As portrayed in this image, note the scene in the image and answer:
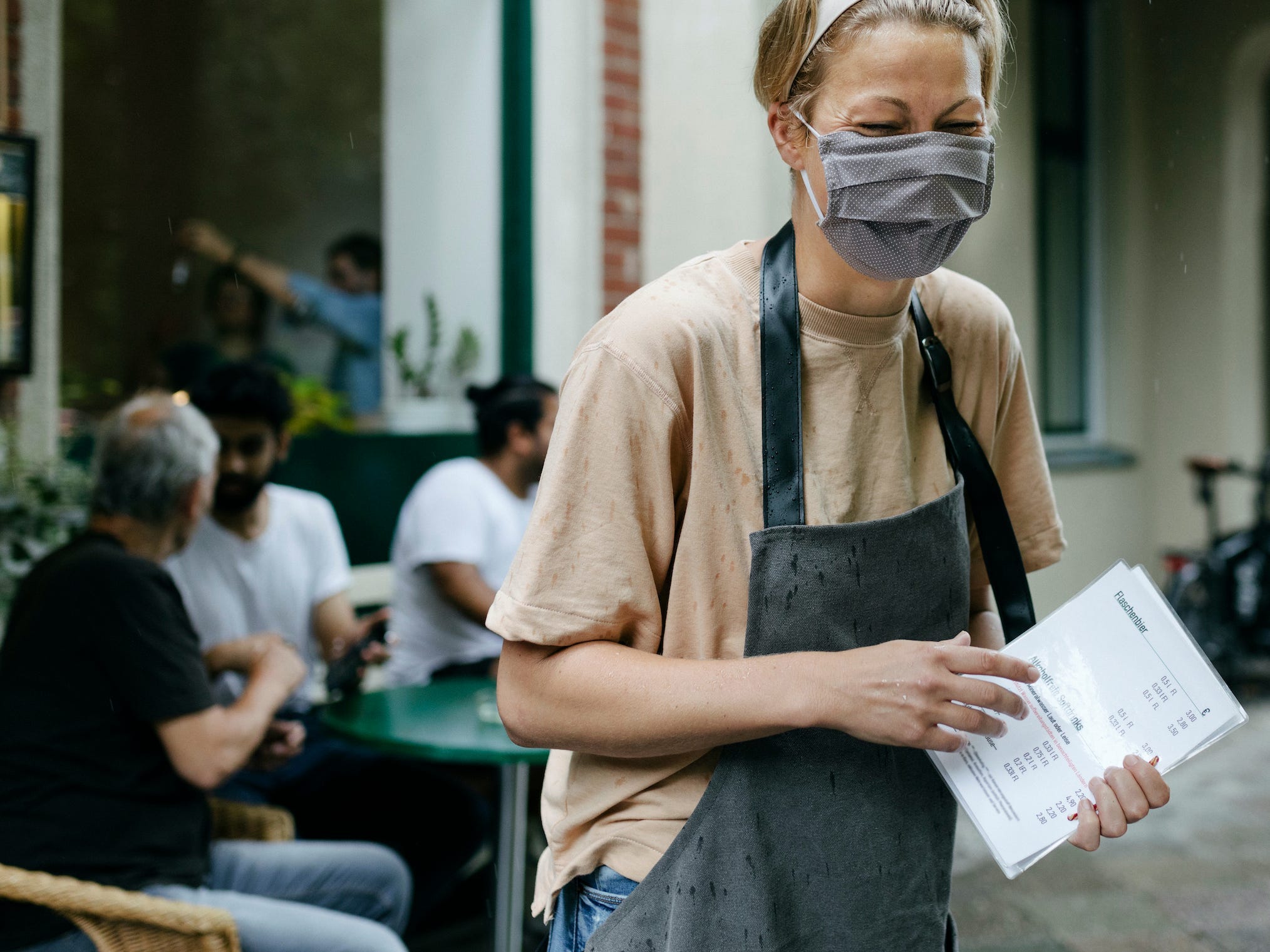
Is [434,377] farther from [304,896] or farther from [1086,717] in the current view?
[1086,717]

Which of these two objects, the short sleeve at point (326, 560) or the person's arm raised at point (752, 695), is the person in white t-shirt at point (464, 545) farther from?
the person's arm raised at point (752, 695)

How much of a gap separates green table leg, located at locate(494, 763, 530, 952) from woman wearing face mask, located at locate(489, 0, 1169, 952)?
1603 mm

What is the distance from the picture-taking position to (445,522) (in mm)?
3887

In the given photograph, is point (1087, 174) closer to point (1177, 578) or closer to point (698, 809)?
point (1177, 578)

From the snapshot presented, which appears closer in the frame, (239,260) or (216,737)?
(216,737)

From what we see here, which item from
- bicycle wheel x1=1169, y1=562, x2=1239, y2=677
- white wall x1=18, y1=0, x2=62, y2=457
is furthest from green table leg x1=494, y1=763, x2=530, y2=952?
→ bicycle wheel x1=1169, y1=562, x2=1239, y2=677

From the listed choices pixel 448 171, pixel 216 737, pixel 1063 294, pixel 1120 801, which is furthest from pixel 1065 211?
pixel 1120 801

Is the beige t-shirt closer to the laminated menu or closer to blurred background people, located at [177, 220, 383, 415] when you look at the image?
the laminated menu

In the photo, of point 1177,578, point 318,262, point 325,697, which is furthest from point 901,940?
point 1177,578

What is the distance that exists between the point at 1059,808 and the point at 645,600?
0.45m

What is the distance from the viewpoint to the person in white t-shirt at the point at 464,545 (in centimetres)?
385

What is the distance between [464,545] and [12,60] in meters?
2.00

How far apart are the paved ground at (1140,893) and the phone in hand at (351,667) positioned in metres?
0.88

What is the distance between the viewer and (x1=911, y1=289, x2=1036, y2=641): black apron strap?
49.6 inches
